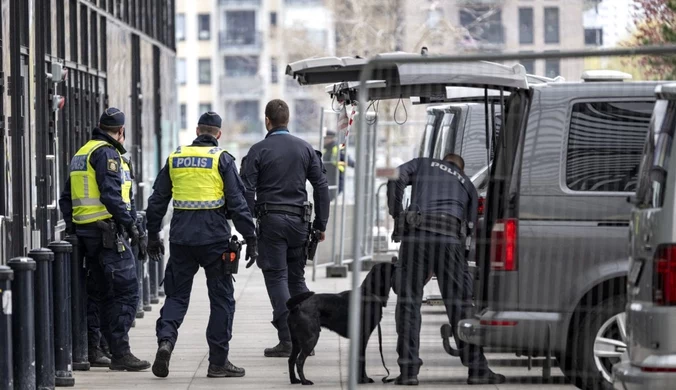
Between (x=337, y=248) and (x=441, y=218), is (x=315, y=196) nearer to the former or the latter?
(x=441, y=218)

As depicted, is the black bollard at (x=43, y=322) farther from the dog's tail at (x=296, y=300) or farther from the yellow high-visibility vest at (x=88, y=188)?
Answer: the dog's tail at (x=296, y=300)

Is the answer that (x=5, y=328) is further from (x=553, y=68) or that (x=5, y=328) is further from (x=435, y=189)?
(x=553, y=68)

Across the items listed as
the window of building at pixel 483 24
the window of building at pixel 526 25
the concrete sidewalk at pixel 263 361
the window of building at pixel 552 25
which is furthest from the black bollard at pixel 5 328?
the window of building at pixel 483 24

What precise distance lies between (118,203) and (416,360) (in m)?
2.77

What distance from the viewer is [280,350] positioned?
10734 mm

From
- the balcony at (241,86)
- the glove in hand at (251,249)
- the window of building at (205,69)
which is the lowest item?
the glove in hand at (251,249)

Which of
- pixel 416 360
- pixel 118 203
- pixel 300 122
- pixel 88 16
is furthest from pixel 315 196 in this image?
pixel 300 122

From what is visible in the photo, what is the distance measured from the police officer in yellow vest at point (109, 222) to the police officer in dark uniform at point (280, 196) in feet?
3.06

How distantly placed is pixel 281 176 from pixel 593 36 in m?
6.88

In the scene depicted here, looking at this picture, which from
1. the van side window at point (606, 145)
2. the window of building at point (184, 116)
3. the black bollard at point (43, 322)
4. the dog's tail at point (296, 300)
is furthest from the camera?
the window of building at point (184, 116)

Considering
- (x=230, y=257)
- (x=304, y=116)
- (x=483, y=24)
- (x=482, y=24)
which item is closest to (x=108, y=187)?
(x=230, y=257)

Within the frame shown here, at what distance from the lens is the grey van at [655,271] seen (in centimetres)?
610

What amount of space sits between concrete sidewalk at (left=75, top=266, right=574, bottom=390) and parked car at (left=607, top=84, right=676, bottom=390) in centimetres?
142

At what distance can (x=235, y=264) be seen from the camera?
961 centimetres
